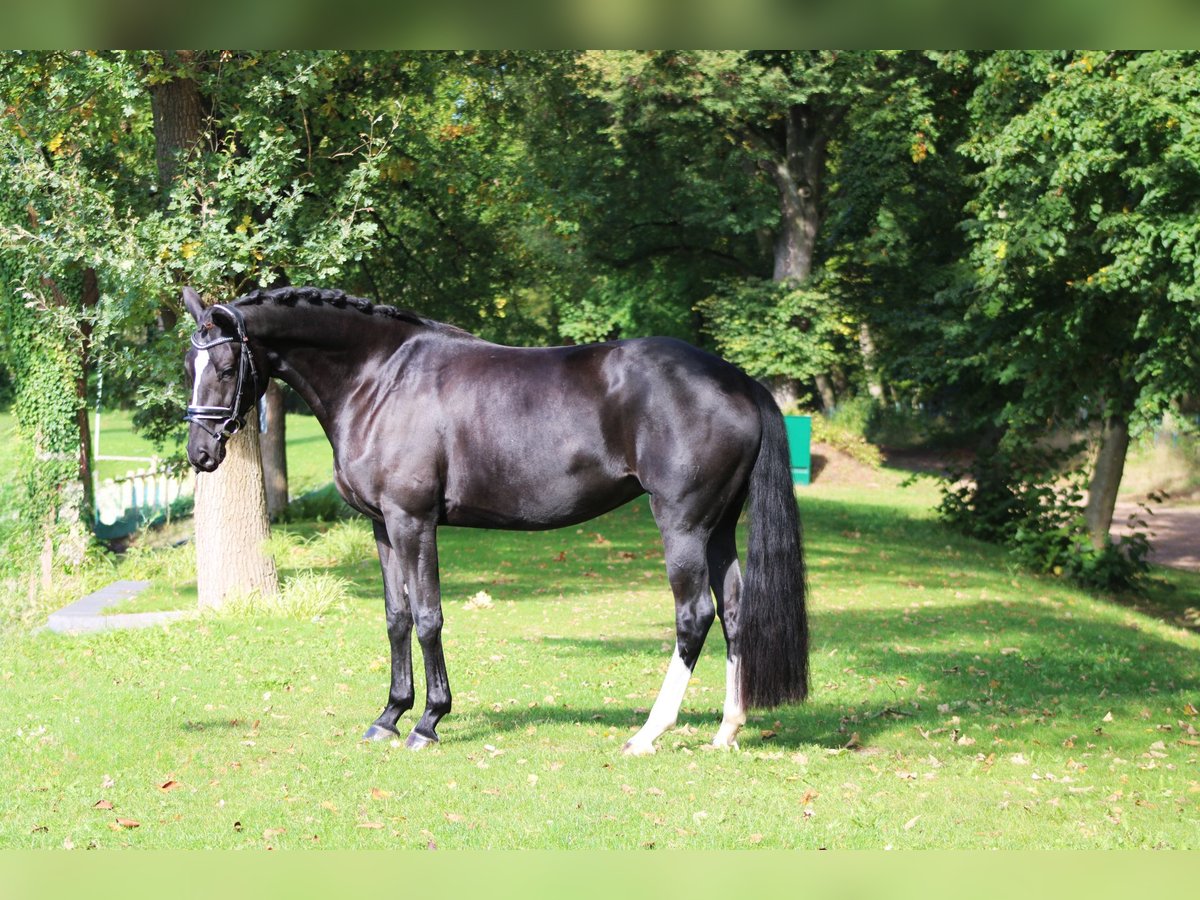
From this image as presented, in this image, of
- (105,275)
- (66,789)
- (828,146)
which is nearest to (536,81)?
(828,146)

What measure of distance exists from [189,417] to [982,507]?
18.9 metres

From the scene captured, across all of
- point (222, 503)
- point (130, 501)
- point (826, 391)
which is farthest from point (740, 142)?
point (222, 503)

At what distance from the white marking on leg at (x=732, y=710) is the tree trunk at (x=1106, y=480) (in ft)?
46.5

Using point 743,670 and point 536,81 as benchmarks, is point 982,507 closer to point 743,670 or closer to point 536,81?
point 536,81

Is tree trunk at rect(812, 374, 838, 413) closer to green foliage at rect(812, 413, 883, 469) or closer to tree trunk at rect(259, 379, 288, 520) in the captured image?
green foliage at rect(812, 413, 883, 469)

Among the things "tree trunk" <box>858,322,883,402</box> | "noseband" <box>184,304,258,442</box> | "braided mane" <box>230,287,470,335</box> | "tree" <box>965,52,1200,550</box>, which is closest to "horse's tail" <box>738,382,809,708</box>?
"braided mane" <box>230,287,470,335</box>

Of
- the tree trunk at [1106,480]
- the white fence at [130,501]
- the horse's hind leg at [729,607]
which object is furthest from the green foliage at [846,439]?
the horse's hind leg at [729,607]

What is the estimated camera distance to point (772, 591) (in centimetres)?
664

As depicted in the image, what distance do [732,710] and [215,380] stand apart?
338cm

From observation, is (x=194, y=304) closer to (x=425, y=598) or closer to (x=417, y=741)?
(x=425, y=598)

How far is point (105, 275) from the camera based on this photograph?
12.2 m

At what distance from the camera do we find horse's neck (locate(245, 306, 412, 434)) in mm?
6992

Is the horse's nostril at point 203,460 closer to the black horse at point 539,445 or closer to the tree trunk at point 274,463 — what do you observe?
the black horse at point 539,445

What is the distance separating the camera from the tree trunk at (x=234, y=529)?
12938 millimetres
